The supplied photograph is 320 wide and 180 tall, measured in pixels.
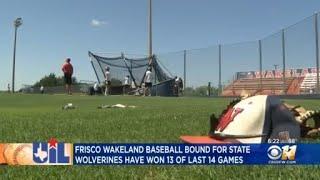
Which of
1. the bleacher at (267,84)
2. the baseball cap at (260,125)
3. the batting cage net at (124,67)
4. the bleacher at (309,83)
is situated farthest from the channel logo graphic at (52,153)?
the batting cage net at (124,67)

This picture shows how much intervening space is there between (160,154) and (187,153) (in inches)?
8.3

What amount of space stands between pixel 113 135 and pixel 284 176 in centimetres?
389

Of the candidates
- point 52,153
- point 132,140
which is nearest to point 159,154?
point 52,153

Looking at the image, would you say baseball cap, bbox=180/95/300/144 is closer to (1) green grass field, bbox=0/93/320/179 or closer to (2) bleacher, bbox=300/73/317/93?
(1) green grass field, bbox=0/93/320/179

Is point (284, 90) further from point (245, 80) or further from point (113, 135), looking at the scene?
point (113, 135)

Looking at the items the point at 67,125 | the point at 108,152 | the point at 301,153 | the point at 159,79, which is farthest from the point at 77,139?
the point at 159,79

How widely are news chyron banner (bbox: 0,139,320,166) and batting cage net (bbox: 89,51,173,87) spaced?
36456 millimetres

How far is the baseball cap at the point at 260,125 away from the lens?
6262 mm

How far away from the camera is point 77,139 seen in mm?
7785

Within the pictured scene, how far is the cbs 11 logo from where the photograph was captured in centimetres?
461

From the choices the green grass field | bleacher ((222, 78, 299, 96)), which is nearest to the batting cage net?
bleacher ((222, 78, 299, 96))

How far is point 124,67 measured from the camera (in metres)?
42.1

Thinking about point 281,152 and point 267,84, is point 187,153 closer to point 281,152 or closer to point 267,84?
point 281,152

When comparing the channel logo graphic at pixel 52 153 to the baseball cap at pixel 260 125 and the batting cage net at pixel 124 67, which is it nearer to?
the baseball cap at pixel 260 125
